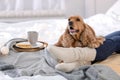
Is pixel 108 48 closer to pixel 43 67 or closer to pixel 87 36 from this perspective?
pixel 87 36

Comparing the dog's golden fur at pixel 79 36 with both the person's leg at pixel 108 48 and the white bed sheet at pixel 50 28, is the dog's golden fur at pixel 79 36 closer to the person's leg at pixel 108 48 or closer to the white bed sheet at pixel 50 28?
the person's leg at pixel 108 48

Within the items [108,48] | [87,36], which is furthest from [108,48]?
[87,36]

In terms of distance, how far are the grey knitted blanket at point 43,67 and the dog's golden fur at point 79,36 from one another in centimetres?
12

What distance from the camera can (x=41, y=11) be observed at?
2811 mm

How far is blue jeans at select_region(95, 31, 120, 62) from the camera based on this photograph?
1210 millimetres

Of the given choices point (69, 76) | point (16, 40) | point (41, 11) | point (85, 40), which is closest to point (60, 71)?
point (69, 76)

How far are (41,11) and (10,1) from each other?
35cm

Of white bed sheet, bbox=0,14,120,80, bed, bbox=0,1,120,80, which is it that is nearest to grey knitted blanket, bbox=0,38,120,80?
bed, bbox=0,1,120,80

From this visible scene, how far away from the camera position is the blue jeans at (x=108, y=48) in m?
1.21

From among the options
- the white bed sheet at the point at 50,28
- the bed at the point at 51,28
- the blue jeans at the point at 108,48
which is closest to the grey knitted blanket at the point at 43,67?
the blue jeans at the point at 108,48

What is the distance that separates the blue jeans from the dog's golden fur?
0.13ft

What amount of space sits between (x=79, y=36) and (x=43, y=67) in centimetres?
22

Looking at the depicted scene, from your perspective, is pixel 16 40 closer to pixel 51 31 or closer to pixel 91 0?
pixel 51 31

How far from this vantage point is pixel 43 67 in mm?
1110
